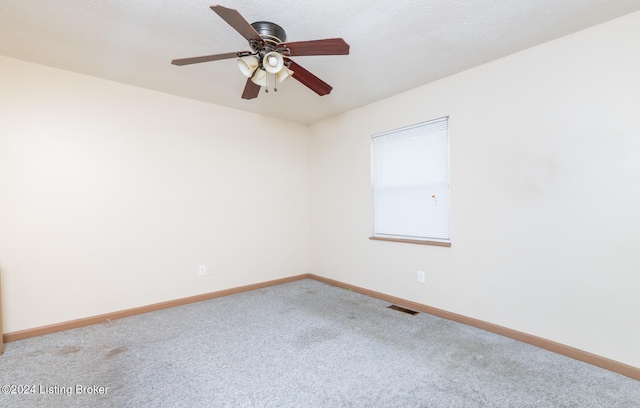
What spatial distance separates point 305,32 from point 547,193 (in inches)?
87.0

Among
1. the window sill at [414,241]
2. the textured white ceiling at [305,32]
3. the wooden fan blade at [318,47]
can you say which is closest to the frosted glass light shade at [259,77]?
the wooden fan blade at [318,47]

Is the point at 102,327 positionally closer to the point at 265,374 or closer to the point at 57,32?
the point at 265,374

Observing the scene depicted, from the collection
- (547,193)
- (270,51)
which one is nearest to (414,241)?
(547,193)

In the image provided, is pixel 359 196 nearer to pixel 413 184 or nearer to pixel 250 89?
pixel 413 184

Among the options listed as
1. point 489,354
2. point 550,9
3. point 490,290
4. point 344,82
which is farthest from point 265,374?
point 550,9

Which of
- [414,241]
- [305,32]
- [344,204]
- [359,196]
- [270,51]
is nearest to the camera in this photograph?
[270,51]

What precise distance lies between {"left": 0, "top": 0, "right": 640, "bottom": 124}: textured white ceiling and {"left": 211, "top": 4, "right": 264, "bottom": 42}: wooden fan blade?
0.31 m

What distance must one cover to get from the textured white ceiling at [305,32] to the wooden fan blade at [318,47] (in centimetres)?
30

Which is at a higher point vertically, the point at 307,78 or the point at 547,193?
the point at 307,78

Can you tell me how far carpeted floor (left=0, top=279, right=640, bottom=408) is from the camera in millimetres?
1710

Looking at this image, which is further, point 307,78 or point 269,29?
point 307,78

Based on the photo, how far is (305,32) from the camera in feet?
6.98

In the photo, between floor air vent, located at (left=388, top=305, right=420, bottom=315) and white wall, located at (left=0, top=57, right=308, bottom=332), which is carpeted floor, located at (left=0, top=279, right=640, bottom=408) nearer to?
floor air vent, located at (left=388, top=305, right=420, bottom=315)

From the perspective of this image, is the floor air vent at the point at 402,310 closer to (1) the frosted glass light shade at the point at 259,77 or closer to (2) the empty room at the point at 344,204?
(2) the empty room at the point at 344,204
